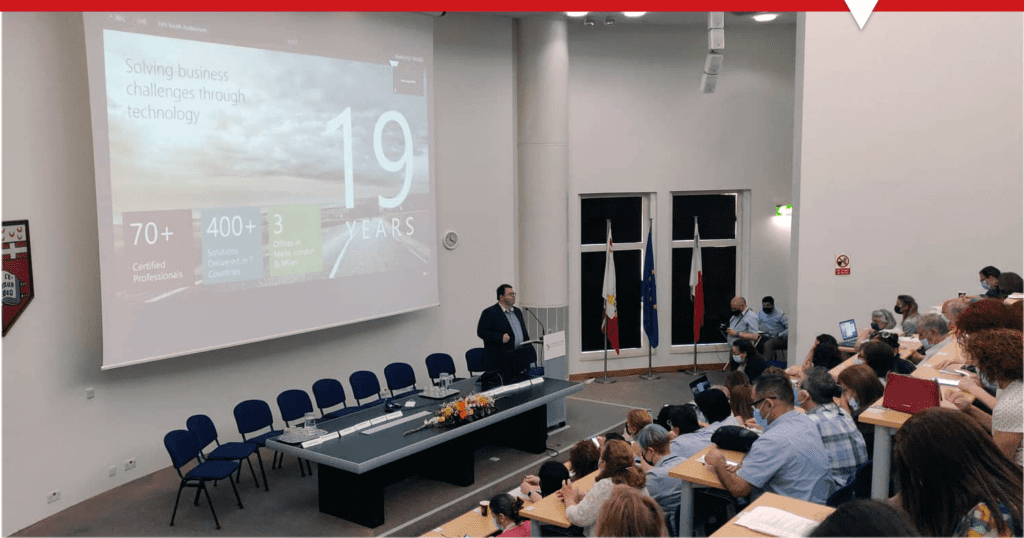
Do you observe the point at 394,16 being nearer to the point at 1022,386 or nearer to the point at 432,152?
the point at 432,152

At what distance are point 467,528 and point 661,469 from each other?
126 cm

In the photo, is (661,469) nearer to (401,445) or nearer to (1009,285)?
→ (401,445)

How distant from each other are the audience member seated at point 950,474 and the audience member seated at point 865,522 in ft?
1.62

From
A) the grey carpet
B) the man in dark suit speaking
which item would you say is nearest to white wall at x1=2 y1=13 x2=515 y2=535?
the grey carpet

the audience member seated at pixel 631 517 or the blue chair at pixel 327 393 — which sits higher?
the audience member seated at pixel 631 517

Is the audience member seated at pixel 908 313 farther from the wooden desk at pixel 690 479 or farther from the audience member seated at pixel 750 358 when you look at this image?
the wooden desk at pixel 690 479

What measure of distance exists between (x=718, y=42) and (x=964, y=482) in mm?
6859

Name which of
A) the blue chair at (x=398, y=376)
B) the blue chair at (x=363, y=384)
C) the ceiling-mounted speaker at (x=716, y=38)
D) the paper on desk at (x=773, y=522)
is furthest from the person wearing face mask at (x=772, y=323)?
the paper on desk at (x=773, y=522)

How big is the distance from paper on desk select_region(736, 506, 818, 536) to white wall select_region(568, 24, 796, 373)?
301 inches

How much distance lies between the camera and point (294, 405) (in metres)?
7.57

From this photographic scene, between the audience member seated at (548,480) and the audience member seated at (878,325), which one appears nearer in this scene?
the audience member seated at (548,480)

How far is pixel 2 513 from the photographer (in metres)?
6.16

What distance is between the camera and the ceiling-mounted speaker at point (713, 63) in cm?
874

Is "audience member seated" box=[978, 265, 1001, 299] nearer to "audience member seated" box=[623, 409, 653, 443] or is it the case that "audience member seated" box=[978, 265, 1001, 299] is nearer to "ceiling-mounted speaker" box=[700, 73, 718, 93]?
"ceiling-mounted speaker" box=[700, 73, 718, 93]
